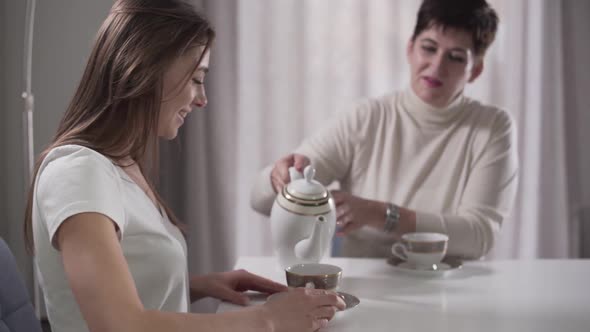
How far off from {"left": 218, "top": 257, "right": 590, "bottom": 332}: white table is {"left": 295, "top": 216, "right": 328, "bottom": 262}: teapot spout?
0.30ft

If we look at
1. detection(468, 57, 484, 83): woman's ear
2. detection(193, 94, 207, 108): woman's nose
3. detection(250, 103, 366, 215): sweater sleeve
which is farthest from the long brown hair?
detection(468, 57, 484, 83): woman's ear

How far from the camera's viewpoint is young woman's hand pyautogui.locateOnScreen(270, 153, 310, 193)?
1794 millimetres

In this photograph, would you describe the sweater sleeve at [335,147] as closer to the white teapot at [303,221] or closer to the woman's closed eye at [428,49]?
the woman's closed eye at [428,49]

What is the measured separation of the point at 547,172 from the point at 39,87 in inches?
93.7

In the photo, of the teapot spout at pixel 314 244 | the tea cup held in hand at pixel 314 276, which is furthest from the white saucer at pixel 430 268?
the tea cup held in hand at pixel 314 276

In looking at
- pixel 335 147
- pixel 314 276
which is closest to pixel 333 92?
pixel 335 147

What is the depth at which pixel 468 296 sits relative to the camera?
1343 millimetres

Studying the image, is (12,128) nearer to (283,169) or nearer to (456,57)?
(283,169)

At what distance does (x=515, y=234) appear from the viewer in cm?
320

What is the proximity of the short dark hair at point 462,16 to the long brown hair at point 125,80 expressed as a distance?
1143 mm

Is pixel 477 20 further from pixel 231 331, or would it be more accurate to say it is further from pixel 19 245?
pixel 19 245

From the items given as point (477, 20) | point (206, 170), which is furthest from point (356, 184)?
point (206, 170)

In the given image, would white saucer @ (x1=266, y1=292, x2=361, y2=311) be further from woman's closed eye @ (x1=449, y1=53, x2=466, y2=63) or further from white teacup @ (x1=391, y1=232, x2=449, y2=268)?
woman's closed eye @ (x1=449, y1=53, x2=466, y2=63)

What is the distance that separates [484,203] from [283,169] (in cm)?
60
